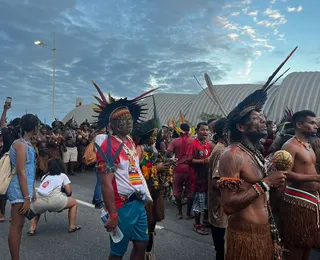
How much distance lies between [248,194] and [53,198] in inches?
151

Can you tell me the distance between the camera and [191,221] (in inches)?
246

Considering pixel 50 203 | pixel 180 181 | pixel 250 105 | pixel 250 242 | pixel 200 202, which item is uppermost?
pixel 250 105

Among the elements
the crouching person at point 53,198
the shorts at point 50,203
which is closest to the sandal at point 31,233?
the crouching person at point 53,198

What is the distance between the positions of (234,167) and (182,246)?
2.75 metres

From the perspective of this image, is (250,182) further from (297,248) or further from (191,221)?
(191,221)

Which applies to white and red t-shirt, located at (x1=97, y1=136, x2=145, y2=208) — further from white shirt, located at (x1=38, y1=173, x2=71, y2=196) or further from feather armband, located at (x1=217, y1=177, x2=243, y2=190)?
white shirt, located at (x1=38, y1=173, x2=71, y2=196)

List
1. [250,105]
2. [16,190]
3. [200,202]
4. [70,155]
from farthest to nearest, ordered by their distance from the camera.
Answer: [70,155], [200,202], [16,190], [250,105]

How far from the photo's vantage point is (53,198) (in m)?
5.29

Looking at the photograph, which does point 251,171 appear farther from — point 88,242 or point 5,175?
point 88,242

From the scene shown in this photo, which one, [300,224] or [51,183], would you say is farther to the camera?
[51,183]

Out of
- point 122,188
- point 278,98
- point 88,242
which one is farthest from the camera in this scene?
point 278,98

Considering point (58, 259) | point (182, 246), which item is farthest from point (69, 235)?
point (182, 246)

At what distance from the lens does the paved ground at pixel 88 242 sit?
14.7ft

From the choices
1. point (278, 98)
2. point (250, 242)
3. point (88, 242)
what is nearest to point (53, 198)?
point (88, 242)
